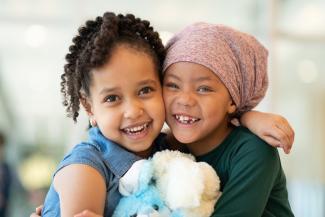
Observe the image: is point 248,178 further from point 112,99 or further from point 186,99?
point 112,99

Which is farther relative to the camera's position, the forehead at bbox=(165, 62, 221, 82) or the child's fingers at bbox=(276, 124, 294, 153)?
the forehead at bbox=(165, 62, 221, 82)

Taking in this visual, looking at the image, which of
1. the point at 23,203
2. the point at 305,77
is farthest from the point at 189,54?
the point at 305,77

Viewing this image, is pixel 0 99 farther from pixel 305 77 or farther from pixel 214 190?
pixel 214 190

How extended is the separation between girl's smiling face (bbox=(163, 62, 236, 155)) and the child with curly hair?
0.04 meters

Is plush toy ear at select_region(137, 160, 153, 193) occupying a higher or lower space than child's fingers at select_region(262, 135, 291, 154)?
lower

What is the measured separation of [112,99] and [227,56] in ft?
1.26

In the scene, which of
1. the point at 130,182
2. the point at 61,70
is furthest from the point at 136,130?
the point at 61,70

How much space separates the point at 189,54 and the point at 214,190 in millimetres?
425

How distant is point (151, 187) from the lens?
1.34 metres

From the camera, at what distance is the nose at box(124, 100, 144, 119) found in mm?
1412

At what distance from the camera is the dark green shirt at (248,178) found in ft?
4.37

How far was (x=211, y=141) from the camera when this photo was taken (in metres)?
1.59

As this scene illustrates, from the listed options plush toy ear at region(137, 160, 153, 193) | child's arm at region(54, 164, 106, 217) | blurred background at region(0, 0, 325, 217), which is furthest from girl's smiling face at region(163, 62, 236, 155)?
blurred background at region(0, 0, 325, 217)

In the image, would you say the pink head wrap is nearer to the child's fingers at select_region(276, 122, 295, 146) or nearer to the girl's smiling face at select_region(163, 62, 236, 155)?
the girl's smiling face at select_region(163, 62, 236, 155)
